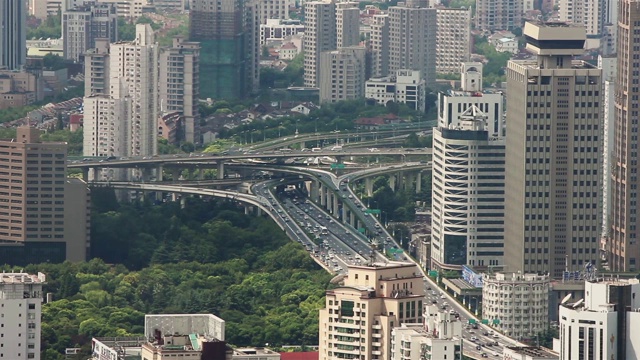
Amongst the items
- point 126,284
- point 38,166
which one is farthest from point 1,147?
point 126,284

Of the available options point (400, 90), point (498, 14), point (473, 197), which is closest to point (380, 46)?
point (400, 90)

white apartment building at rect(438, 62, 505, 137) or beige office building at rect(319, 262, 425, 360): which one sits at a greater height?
white apartment building at rect(438, 62, 505, 137)

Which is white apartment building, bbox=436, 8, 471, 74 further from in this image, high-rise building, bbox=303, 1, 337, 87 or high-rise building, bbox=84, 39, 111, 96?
high-rise building, bbox=84, 39, 111, 96

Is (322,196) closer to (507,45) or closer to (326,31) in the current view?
(326,31)

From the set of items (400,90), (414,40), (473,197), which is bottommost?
(400,90)

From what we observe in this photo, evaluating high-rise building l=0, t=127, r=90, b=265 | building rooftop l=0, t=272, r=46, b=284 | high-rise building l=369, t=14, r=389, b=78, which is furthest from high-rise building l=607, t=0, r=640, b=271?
high-rise building l=369, t=14, r=389, b=78

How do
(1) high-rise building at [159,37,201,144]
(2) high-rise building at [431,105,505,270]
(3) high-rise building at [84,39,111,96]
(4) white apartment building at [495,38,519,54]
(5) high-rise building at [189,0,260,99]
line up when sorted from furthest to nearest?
(4) white apartment building at [495,38,519,54] < (5) high-rise building at [189,0,260,99] < (1) high-rise building at [159,37,201,144] < (3) high-rise building at [84,39,111,96] < (2) high-rise building at [431,105,505,270]

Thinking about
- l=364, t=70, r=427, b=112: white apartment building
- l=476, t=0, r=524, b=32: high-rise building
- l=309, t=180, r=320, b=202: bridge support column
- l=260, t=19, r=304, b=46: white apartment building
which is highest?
l=476, t=0, r=524, b=32: high-rise building
